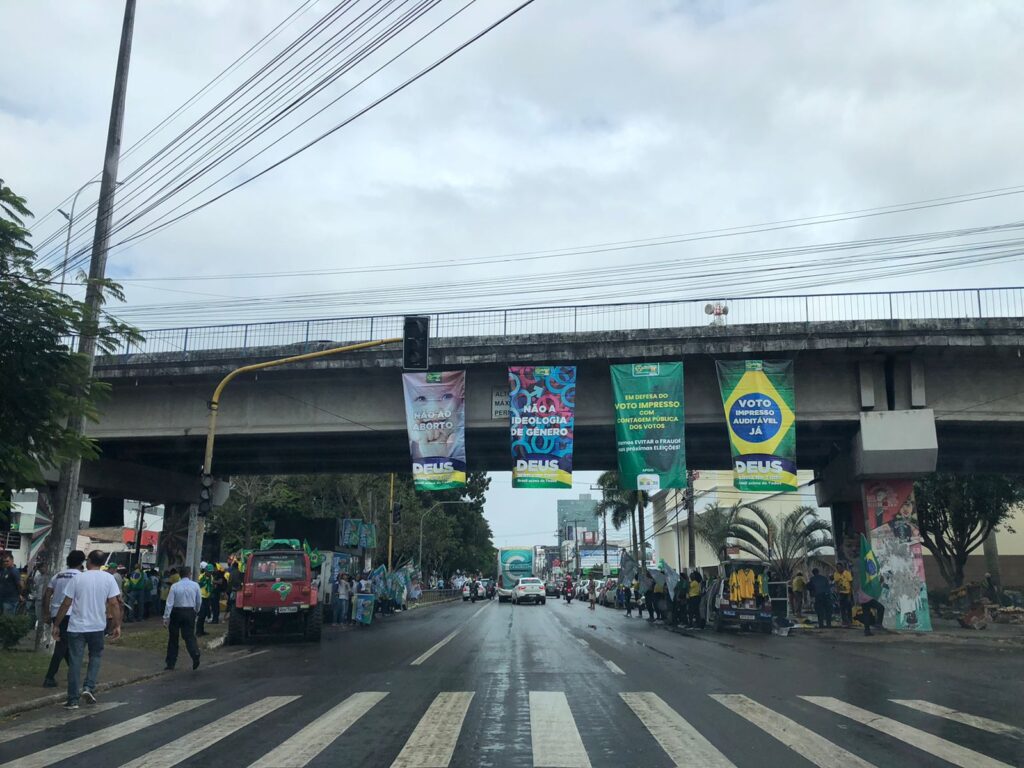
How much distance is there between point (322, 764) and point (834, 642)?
1803 centimetres

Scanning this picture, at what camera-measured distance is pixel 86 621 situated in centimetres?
1136

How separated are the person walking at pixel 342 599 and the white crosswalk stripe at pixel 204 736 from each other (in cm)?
2068

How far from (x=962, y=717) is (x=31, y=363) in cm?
1226

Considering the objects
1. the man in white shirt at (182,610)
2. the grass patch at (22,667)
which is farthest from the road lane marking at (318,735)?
the man in white shirt at (182,610)

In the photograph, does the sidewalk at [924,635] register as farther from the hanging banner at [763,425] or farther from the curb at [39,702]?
the curb at [39,702]

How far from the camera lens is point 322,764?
7.49 metres

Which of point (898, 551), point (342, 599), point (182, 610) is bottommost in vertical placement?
point (342, 599)

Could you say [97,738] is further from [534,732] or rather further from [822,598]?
[822,598]

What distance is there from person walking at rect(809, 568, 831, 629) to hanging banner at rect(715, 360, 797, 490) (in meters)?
4.22

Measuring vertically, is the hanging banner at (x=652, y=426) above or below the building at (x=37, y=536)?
above

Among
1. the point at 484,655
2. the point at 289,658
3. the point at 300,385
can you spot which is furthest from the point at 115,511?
the point at 484,655

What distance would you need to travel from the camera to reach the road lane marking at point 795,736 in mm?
7625

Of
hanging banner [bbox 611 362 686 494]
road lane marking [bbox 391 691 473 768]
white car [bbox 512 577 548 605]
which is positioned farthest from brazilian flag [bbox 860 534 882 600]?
white car [bbox 512 577 548 605]

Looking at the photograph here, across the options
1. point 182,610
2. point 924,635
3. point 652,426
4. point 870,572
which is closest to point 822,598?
point 870,572
